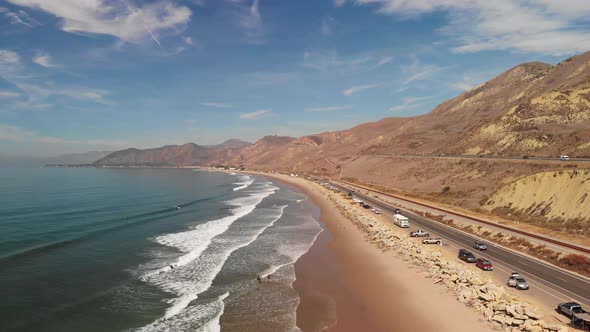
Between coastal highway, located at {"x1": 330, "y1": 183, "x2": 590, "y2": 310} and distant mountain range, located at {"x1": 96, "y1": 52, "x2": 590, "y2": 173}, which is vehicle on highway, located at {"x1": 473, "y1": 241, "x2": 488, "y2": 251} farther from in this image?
distant mountain range, located at {"x1": 96, "y1": 52, "x2": 590, "y2": 173}

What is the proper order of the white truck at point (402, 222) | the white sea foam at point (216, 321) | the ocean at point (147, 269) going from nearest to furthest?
the white sea foam at point (216, 321)
the ocean at point (147, 269)
the white truck at point (402, 222)

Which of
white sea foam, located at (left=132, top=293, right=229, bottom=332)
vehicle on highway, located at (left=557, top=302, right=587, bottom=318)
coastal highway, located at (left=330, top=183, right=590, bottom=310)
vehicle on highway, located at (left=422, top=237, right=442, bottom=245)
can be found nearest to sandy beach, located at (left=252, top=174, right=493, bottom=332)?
vehicle on highway, located at (left=422, top=237, right=442, bottom=245)

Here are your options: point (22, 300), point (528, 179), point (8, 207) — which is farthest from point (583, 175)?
point (8, 207)

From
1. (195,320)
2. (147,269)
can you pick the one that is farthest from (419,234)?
(147,269)

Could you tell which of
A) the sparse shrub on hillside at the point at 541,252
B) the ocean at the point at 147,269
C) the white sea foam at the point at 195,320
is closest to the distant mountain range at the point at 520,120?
the sparse shrub on hillside at the point at 541,252

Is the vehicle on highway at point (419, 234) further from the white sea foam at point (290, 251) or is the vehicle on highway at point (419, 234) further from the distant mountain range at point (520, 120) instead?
the distant mountain range at point (520, 120)

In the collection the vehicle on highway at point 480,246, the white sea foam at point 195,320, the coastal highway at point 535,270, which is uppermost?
the vehicle on highway at point 480,246

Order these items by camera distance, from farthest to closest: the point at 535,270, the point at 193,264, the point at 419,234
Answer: the point at 419,234, the point at 193,264, the point at 535,270

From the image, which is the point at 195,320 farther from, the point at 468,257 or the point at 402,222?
the point at 402,222
